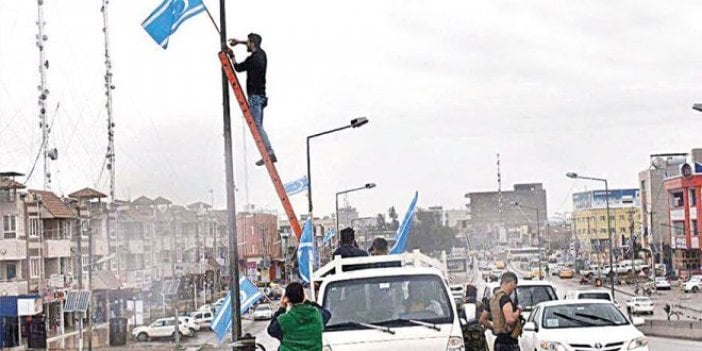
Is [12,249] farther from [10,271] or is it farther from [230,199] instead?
[230,199]

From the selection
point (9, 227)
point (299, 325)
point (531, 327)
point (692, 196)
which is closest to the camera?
point (299, 325)

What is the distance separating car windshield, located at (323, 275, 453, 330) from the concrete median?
93.9ft

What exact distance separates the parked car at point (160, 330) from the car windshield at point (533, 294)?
130 feet

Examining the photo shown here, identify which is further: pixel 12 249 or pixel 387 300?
pixel 12 249

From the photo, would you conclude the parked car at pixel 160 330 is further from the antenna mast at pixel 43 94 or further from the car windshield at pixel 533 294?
the car windshield at pixel 533 294

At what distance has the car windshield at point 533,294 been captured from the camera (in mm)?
28469

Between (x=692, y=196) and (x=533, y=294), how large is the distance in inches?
2996

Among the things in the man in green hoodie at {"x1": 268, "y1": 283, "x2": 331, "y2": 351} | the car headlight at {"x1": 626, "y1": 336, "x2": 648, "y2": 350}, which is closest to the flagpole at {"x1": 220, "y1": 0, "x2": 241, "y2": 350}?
the man in green hoodie at {"x1": 268, "y1": 283, "x2": 331, "y2": 351}

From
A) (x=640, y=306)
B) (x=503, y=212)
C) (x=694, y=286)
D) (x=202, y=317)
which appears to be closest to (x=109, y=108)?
(x=202, y=317)

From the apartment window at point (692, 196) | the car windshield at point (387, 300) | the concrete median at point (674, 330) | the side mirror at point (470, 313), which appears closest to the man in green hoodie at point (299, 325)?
the car windshield at point (387, 300)

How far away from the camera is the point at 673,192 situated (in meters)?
106

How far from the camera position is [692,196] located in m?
100

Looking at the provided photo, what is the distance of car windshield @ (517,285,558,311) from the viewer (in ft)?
93.4

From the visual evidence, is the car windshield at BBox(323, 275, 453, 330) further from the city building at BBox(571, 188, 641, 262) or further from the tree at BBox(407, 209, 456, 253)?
the city building at BBox(571, 188, 641, 262)
